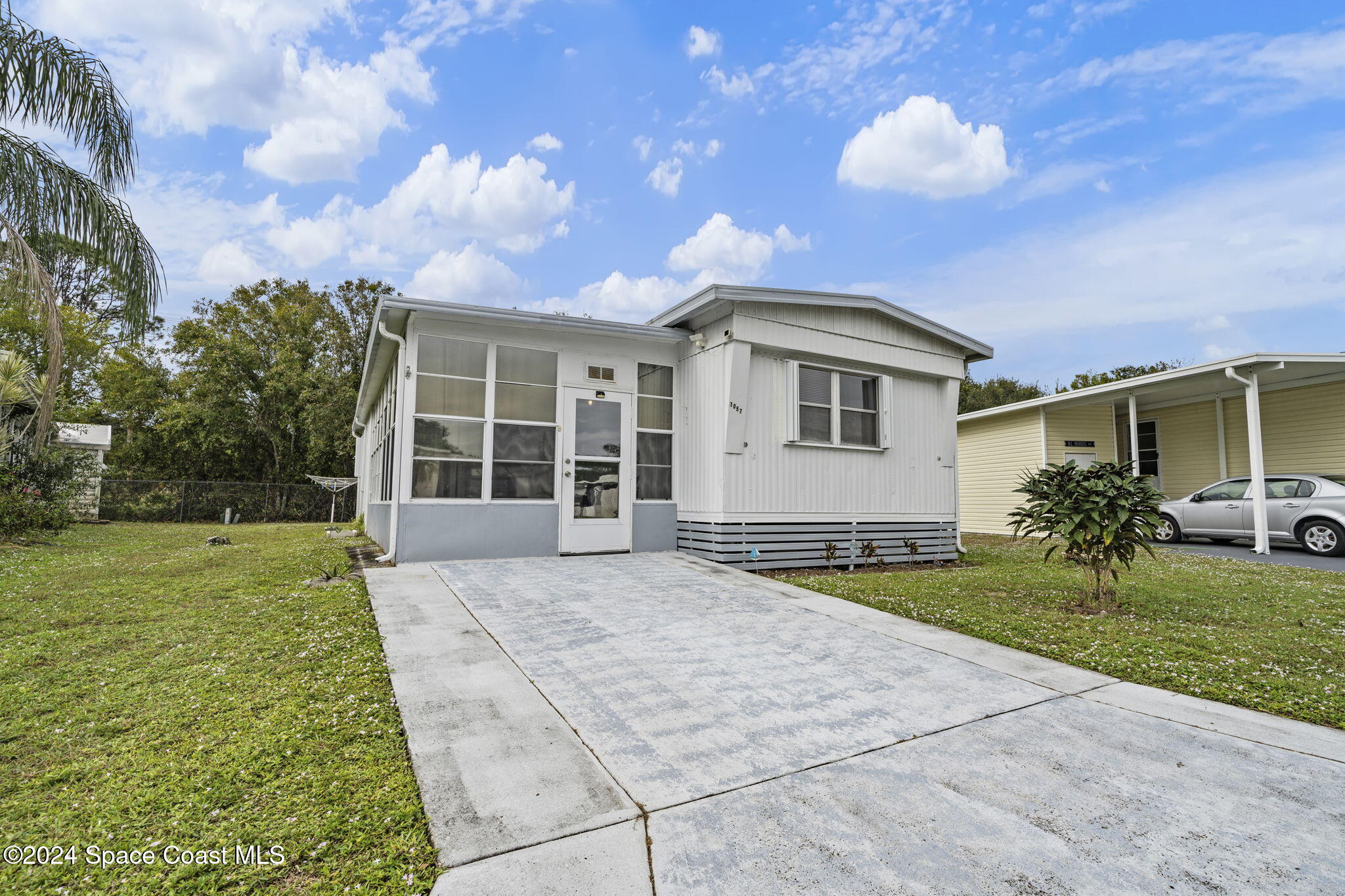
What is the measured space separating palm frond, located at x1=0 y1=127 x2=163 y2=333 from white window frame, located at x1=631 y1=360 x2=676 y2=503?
5.74 meters

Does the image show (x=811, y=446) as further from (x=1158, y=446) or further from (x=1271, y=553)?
(x=1158, y=446)

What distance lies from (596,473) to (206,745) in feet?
16.8

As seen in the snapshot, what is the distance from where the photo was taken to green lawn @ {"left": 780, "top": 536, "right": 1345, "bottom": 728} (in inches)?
130

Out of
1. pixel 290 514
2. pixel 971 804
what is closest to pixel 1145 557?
pixel 971 804

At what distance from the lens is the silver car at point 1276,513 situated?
8883 millimetres

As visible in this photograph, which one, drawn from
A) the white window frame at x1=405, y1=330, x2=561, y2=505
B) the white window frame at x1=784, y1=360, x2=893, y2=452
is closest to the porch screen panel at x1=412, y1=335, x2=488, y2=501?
the white window frame at x1=405, y1=330, x2=561, y2=505

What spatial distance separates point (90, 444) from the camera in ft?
55.6

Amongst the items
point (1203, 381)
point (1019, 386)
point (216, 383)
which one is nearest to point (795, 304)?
point (1203, 381)

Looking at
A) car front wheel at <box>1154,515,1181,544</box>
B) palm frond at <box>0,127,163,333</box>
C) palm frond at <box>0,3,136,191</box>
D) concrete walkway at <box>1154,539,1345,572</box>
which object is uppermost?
palm frond at <box>0,3,136,191</box>

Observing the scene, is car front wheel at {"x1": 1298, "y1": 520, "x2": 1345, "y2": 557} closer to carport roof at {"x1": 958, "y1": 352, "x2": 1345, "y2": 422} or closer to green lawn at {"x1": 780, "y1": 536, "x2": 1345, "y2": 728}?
green lawn at {"x1": 780, "y1": 536, "x2": 1345, "y2": 728}

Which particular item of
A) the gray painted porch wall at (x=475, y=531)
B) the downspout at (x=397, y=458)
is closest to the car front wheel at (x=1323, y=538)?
the gray painted porch wall at (x=475, y=531)

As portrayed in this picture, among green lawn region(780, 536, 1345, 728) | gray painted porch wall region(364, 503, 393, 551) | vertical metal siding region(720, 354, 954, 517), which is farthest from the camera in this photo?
gray painted porch wall region(364, 503, 393, 551)

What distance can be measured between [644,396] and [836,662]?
478 centimetres

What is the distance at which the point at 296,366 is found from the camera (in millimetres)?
20156
